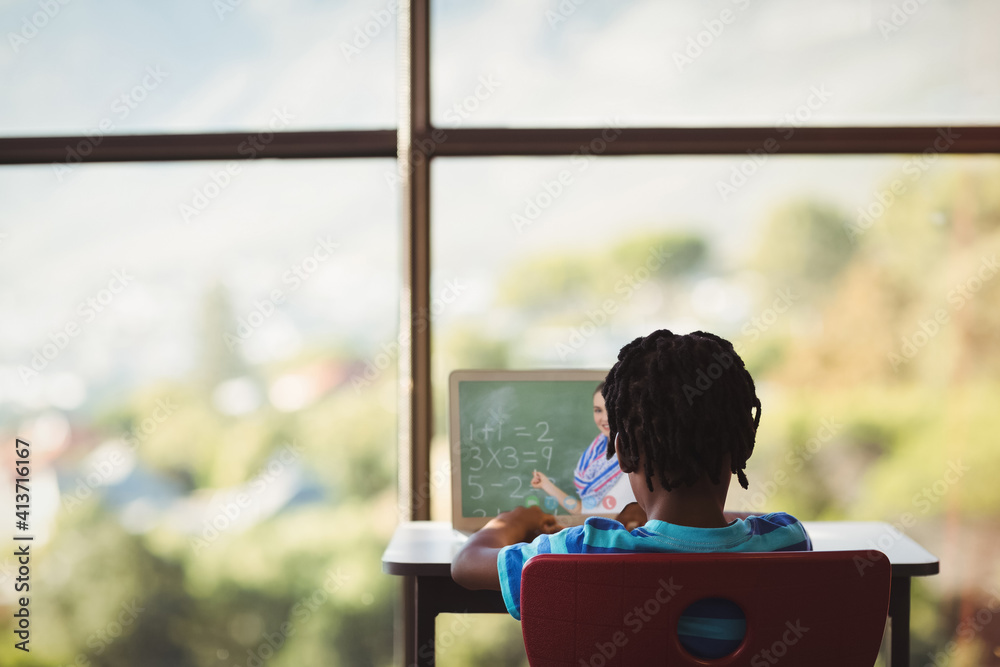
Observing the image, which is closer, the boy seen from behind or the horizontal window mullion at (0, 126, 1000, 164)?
the boy seen from behind

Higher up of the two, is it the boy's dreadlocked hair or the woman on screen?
the boy's dreadlocked hair

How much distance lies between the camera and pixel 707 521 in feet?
3.53

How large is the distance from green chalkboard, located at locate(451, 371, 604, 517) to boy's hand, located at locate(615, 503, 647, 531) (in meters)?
0.17

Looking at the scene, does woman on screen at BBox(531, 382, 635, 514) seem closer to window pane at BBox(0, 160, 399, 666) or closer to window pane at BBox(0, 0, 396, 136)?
window pane at BBox(0, 160, 399, 666)

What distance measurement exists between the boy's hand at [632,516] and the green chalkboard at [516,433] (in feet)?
0.54

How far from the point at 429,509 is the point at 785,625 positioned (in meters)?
1.33

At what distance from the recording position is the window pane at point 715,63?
7.01ft

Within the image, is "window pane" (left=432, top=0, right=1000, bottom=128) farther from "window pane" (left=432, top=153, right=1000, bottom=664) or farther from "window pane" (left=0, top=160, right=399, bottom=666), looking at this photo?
"window pane" (left=0, top=160, right=399, bottom=666)

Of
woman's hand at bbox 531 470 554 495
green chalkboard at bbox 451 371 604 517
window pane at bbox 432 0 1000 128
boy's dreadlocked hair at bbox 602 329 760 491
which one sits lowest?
woman's hand at bbox 531 470 554 495

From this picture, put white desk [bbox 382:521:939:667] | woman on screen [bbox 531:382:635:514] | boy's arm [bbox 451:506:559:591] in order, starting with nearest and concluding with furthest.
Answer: boy's arm [bbox 451:506:559:591], white desk [bbox 382:521:939:667], woman on screen [bbox 531:382:635:514]

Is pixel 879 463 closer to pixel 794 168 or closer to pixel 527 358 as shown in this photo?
pixel 794 168

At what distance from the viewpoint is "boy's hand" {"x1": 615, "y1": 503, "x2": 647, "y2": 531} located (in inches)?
62.0

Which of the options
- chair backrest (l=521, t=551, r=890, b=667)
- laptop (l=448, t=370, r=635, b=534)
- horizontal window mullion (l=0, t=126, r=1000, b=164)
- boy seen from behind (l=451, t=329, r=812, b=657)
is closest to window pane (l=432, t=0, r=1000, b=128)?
horizontal window mullion (l=0, t=126, r=1000, b=164)

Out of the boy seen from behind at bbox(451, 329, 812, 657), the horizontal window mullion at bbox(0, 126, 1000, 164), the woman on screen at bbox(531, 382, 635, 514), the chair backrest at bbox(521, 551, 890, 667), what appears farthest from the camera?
the horizontal window mullion at bbox(0, 126, 1000, 164)
